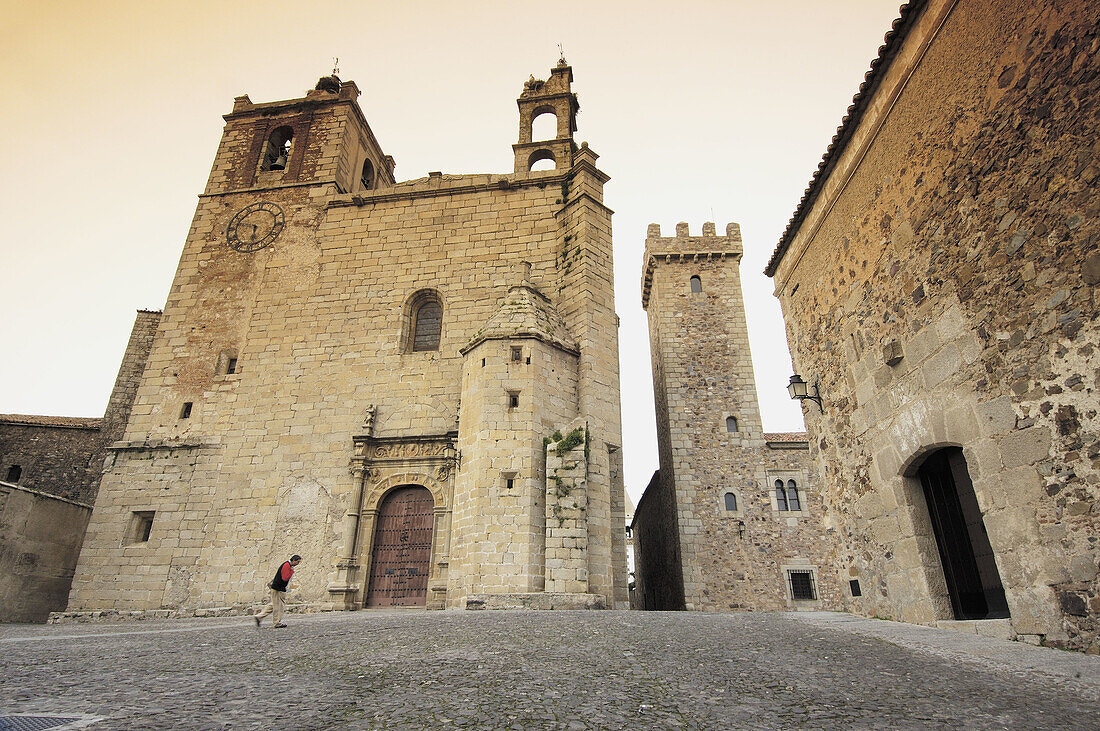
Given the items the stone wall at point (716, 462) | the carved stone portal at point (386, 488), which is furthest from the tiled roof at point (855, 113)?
the stone wall at point (716, 462)

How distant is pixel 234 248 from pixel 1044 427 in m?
17.2

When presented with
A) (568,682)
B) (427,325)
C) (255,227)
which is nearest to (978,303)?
(568,682)

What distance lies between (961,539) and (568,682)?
4621 mm

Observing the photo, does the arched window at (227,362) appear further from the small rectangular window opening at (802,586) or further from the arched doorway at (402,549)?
the small rectangular window opening at (802,586)

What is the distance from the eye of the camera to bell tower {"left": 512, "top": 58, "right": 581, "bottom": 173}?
15266mm

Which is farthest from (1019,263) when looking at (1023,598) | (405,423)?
(405,423)

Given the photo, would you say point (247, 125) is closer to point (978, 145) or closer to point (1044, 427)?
point (978, 145)

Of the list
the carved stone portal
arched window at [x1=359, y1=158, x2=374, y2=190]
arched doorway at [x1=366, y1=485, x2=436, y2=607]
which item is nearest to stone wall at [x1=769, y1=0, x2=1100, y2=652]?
the carved stone portal

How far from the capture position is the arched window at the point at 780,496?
17.8m

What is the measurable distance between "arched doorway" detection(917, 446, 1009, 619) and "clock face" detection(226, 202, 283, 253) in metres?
A: 15.9

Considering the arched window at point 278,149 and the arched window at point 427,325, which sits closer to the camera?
the arched window at point 427,325

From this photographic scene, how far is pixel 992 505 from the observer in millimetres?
4480

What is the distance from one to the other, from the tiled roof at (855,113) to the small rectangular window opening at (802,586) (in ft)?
39.3

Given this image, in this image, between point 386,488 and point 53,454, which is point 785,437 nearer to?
point 386,488
